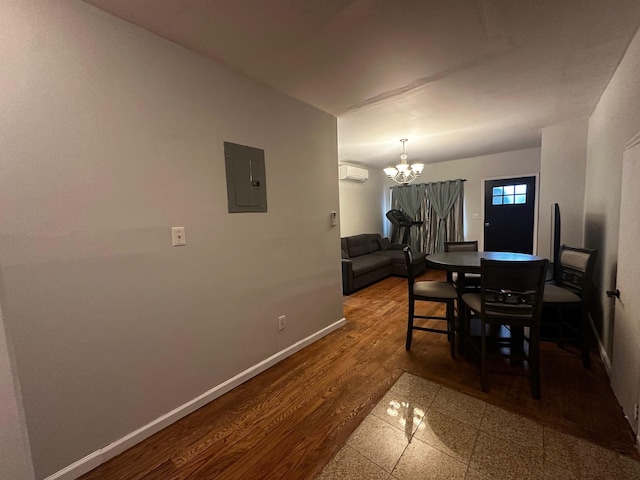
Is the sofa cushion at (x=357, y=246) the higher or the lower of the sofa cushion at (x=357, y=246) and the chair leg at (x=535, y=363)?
the higher

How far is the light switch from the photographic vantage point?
170 cm

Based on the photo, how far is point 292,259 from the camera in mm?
2516

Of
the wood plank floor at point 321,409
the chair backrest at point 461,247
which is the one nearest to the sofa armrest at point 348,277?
the chair backrest at point 461,247

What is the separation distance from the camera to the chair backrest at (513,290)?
1.78 meters

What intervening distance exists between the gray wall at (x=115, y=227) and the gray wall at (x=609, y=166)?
7.97 feet

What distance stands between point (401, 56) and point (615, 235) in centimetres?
204

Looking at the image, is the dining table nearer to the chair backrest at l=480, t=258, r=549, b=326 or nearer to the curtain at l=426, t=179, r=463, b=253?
the chair backrest at l=480, t=258, r=549, b=326

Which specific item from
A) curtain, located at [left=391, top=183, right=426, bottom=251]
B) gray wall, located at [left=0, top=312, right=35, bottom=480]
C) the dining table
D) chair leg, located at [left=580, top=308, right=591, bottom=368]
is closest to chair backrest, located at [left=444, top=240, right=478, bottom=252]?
the dining table

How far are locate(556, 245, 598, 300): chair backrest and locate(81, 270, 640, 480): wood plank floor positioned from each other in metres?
0.59

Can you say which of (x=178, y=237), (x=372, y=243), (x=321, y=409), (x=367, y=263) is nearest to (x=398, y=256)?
(x=372, y=243)

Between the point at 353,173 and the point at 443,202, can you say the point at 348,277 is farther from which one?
the point at 443,202

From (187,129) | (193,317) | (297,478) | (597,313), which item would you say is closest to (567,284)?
(597,313)

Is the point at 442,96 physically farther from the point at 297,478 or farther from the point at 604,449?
the point at 297,478

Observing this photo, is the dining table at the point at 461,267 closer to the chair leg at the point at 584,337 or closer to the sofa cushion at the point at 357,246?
the chair leg at the point at 584,337
